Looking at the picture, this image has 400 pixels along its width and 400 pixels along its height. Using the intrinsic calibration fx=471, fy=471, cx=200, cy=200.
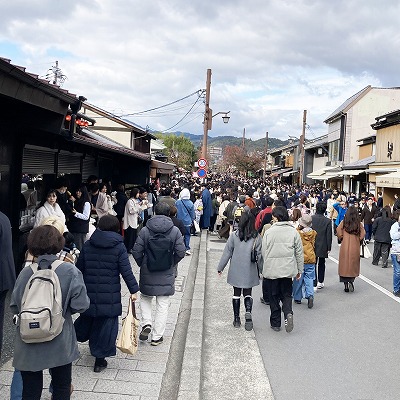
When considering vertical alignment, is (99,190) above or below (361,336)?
above

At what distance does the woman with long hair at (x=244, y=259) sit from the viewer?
6.36 meters

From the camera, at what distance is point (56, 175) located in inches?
372

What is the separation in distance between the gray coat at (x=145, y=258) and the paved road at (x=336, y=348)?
1.46 meters

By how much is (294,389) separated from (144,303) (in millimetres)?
1981

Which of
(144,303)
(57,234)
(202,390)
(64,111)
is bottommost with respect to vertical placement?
(202,390)

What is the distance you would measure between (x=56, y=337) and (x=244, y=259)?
136 inches

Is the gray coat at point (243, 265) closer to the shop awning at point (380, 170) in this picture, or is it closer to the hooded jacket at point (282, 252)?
the hooded jacket at point (282, 252)

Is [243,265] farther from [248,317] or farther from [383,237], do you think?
[383,237]

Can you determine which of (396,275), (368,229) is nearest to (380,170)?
(368,229)

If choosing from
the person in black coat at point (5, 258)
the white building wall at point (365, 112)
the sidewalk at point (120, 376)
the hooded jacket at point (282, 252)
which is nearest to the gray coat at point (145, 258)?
the sidewalk at point (120, 376)

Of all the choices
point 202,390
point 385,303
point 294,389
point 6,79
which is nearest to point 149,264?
point 202,390

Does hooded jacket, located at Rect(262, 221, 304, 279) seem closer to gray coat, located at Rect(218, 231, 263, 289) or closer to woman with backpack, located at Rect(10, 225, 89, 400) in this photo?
gray coat, located at Rect(218, 231, 263, 289)

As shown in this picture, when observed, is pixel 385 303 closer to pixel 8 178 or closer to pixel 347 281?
pixel 347 281

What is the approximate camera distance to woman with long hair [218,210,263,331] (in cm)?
636
